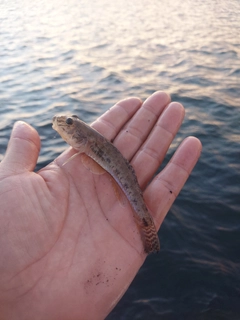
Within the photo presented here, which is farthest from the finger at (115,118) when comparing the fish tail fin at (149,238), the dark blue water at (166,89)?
the dark blue water at (166,89)

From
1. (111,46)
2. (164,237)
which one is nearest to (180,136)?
(164,237)

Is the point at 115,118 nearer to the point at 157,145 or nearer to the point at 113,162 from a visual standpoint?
the point at 157,145

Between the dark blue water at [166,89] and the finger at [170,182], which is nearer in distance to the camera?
the finger at [170,182]

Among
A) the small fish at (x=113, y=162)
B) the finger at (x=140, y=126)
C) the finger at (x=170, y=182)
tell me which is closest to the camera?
the small fish at (x=113, y=162)

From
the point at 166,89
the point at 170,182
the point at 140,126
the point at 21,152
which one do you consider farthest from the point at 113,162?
the point at 166,89

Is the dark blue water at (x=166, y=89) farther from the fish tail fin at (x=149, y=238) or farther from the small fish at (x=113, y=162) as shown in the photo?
the small fish at (x=113, y=162)

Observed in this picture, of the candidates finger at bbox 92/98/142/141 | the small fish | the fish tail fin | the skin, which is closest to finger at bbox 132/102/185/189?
the skin
